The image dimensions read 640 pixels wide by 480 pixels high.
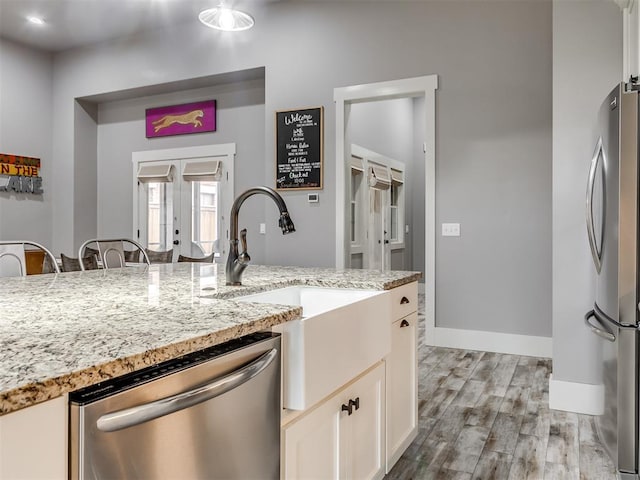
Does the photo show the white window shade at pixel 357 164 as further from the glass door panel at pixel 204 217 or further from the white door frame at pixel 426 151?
the glass door panel at pixel 204 217

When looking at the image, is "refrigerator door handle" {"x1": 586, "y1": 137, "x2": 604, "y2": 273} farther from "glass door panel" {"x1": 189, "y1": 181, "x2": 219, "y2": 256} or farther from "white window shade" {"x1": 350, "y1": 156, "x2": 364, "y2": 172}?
"glass door panel" {"x1": 189, "y1": 181, "x2": 219, "y2": 256}

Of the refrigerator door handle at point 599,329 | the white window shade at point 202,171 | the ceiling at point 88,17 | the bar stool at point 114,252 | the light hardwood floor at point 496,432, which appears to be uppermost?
the ceiling at point 88,17

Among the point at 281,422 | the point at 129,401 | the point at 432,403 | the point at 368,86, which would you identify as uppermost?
the point at 368,86

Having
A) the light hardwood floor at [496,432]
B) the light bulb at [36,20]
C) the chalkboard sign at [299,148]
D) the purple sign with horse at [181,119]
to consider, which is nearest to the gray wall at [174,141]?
the purple sign with horse at [181,119]

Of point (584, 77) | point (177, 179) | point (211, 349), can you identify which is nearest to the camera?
point (211, 349)

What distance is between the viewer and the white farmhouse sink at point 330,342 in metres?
1.21

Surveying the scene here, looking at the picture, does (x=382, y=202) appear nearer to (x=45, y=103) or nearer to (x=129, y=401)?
(x=45, y=103)

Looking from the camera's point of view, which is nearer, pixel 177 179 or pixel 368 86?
pixel 368 86

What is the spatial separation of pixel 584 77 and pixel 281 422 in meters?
2.51

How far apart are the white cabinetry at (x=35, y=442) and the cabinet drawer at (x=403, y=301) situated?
4.63 ft

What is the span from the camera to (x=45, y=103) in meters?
6.11

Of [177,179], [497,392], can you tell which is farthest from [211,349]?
[177,179]

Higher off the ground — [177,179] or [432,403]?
[177,179]

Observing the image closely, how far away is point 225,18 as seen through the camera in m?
3.42
